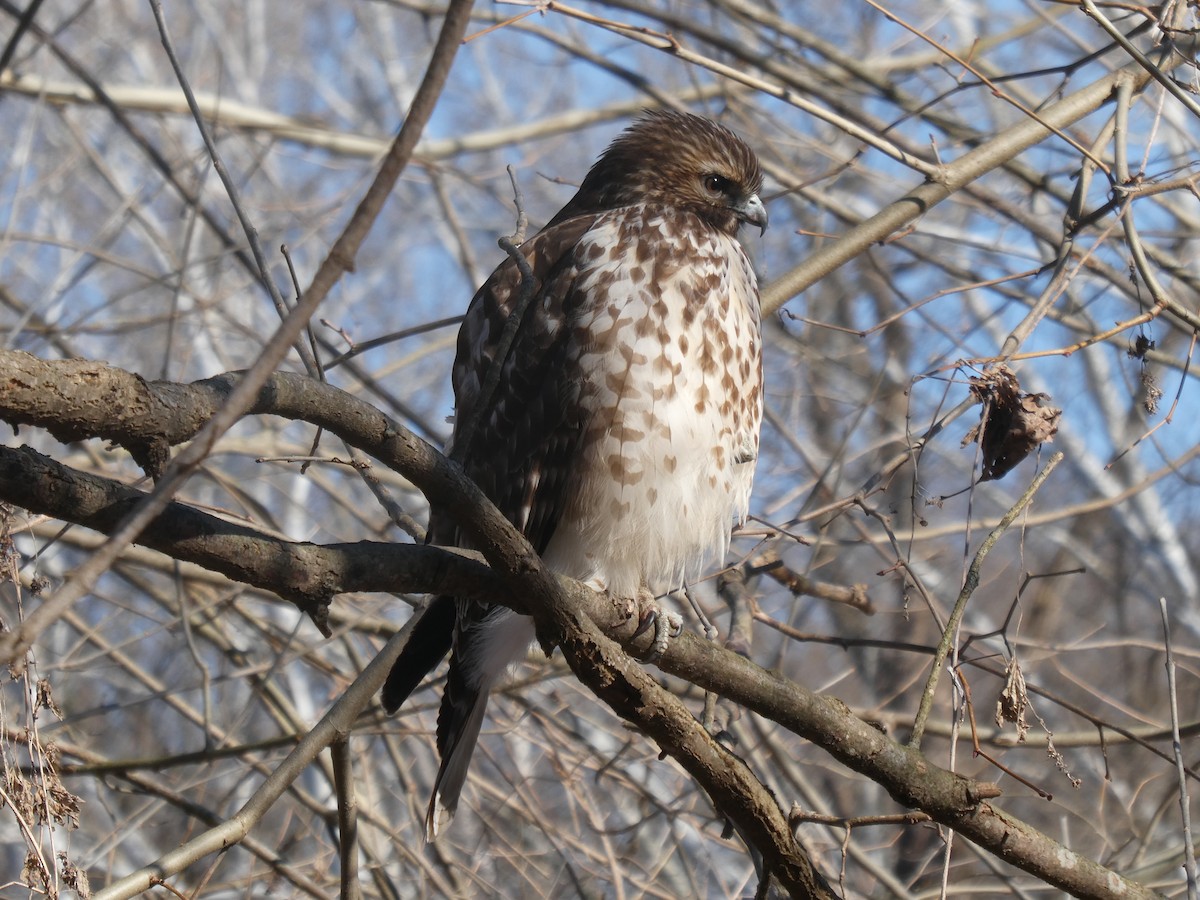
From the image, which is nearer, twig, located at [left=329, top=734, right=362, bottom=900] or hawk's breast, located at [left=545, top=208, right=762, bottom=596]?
twig, located at [left=329, top=734, right=362, bottom=900]

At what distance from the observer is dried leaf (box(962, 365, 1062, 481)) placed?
117 inches

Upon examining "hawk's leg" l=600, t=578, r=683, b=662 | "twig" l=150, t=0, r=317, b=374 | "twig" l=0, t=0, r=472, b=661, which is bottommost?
"twig" l=0, t=0, r=472, b=661

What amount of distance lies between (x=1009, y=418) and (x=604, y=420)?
1.02 m

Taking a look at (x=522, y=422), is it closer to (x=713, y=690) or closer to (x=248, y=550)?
(x=713, y=690)

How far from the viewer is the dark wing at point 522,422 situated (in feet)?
11.5

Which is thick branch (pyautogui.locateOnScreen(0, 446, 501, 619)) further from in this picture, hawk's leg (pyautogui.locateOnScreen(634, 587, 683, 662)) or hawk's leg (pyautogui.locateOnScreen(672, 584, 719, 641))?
hawk's leg (pyautogui.locateOnScreen(672, 584, 719, 641))

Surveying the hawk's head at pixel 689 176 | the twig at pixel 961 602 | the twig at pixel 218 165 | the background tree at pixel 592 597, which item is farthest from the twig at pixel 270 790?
the hawk's head at pixel 689 176

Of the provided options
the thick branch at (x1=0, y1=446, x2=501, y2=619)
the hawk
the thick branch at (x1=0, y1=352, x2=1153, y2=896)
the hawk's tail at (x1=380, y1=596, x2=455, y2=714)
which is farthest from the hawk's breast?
the thick branch at (x1=0, y1=446, x2=501, y2=619)

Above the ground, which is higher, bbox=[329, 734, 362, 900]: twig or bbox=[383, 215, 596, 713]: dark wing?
bbox=[383, 215, 596, 713]: dark wing

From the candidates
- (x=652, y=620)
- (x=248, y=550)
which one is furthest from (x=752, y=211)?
(x=248, y=550)

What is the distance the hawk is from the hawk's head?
18cm

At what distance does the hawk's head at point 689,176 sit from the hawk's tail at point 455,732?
1.53 metres

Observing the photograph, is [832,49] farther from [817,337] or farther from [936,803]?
[817,337]

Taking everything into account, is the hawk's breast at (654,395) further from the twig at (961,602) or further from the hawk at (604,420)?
the twig at (961,602)
